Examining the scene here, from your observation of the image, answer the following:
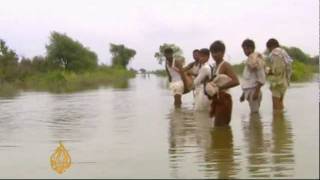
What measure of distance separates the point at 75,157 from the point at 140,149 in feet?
2.57

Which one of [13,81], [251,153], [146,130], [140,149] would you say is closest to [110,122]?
[146,130]

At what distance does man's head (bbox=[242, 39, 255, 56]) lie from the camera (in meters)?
9.76

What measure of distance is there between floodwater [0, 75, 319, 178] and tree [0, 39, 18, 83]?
Result: 37.1 metres

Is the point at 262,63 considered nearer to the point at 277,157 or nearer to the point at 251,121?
the point at 251,121

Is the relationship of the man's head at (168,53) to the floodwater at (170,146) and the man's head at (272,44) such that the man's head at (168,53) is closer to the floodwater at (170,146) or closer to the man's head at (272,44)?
the floodwater at (170,146)

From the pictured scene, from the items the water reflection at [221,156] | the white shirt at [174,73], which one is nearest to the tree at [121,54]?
the white shirt at [174,73]

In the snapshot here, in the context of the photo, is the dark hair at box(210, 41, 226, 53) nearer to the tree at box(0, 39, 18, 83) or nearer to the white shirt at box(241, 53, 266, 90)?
the white shirt at box(241, 53, 266, 90)

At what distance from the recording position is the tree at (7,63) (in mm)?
47469

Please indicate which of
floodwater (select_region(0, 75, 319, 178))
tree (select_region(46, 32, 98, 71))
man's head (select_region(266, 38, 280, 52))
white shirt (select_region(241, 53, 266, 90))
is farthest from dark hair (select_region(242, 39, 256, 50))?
tree (select_region(46, 32, 98, 71))

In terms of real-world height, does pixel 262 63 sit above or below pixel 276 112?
above

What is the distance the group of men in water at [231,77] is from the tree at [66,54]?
51944 mm

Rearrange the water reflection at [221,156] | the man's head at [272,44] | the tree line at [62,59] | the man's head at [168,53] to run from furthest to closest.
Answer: the tree line at [62,59]
the man's head at [168,53]
the man's head at [272,44]
the water reflection at [221,156]

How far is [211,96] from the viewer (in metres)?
8.46

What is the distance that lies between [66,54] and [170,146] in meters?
58.0
